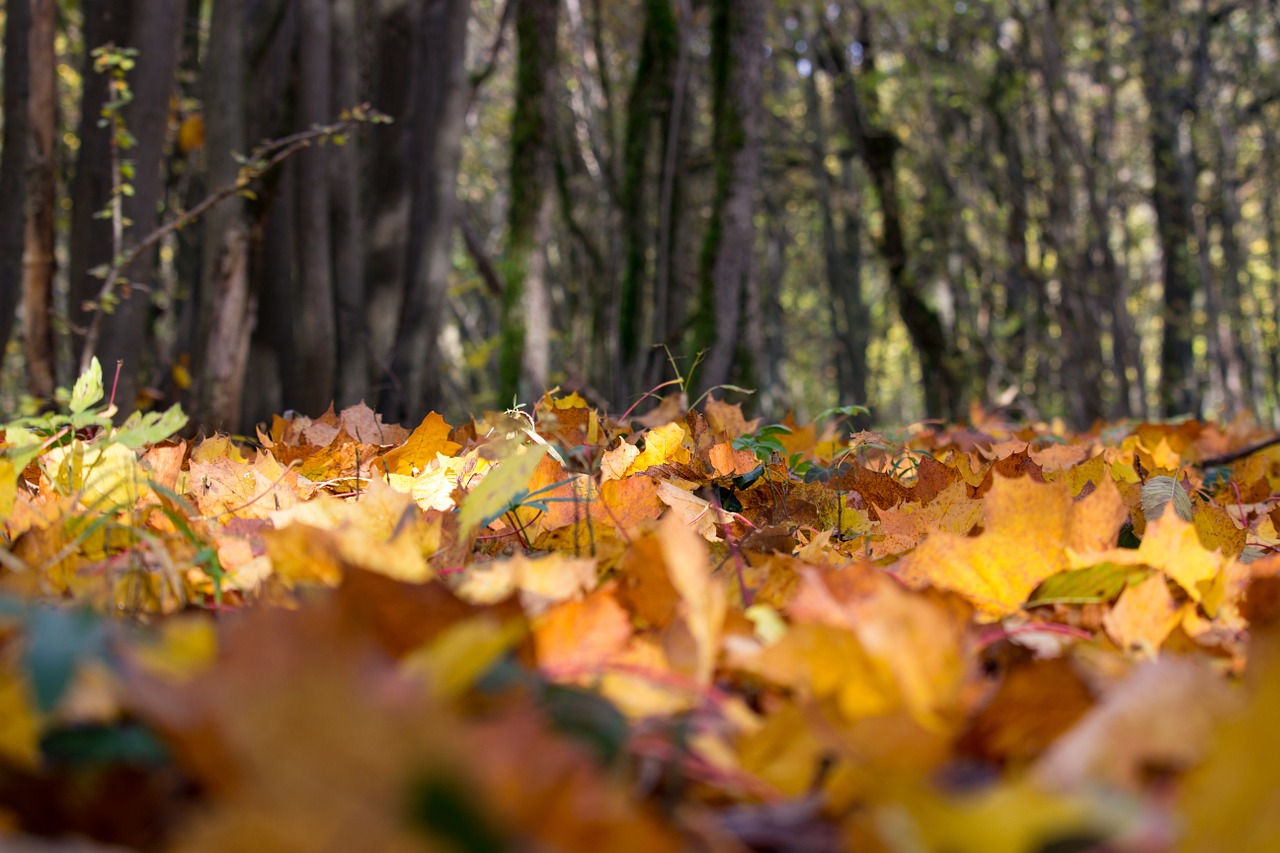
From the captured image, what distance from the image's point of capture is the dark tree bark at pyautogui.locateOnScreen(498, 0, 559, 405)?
4.88m

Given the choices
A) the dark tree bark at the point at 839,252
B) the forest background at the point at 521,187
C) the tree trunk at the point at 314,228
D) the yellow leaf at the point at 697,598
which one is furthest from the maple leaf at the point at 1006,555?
the dark tree bark at the point at 839,252

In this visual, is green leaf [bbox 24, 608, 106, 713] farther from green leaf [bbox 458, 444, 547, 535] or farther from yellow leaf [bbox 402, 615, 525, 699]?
green leaf [bbox 458, 444, 547, 535]

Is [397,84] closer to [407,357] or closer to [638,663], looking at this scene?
[407,357]

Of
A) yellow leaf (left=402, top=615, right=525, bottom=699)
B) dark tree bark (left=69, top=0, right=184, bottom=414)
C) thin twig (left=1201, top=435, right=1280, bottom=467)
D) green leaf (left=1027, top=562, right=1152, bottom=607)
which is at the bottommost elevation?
thin twig (left=1201, top=435, right=1280, bottom=467)

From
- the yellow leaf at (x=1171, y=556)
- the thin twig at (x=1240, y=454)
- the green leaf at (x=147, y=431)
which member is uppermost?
the green leaf at (x=147, y=431)

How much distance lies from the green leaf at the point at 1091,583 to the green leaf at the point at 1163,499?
1.31 ft

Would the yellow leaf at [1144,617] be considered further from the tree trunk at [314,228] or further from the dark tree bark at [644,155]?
the dark tree bark at [644,155]

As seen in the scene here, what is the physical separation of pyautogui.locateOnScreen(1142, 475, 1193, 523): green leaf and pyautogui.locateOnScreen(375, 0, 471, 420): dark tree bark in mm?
2898

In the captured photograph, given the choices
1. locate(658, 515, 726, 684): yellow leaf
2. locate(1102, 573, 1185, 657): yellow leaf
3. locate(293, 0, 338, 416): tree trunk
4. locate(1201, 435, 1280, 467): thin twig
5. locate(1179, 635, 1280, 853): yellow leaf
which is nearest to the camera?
locate(1179, 635, 1280, 853): yellow leaf

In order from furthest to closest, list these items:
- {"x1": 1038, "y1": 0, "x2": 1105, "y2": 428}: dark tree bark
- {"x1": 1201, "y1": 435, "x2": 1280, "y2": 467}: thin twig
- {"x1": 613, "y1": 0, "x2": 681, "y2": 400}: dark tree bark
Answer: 1. {"x1": 1038, "y1": 0, "x2": 1105, "y2": 428}: dark tree bark
2. {"x1": 613, "y1": 0, "x2": 681, "y2": 400}: dark tree bark
3. {"x1": 1201, "y1": 435, "x2": 1280, "y2": 467}: thin twig

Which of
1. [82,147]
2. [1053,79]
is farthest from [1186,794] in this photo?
[1053,79]

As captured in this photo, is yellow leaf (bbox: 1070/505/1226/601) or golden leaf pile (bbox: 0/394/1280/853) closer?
golden leaf pile (bbox: 0/394/1280/853)

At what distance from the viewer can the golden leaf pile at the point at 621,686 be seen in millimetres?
368

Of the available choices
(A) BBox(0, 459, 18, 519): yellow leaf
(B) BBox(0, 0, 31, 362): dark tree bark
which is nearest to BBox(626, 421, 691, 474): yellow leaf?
(A) BBox(0, 459, 18, 519): yellow leaf
